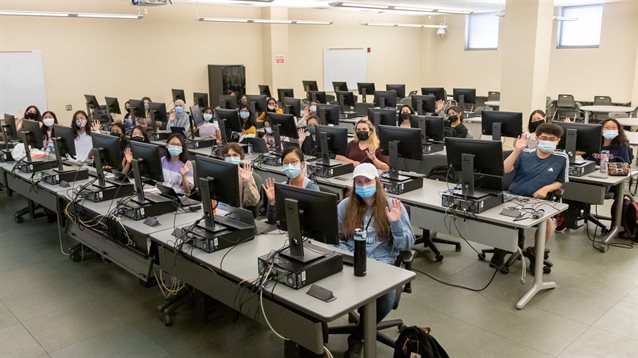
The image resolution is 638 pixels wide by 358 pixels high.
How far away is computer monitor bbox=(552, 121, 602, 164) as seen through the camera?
15.4 feet

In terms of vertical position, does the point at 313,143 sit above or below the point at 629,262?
above

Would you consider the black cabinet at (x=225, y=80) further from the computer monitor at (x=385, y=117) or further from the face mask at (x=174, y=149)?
the face mask at (x=174, y=149)

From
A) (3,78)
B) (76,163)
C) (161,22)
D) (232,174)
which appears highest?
(161,22)

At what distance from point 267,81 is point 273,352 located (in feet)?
32.1

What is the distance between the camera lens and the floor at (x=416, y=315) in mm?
3244

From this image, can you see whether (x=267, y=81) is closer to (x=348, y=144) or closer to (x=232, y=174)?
(x=348, y=144)

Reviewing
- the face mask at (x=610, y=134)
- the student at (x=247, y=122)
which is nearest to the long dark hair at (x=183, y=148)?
the student at (x=247, y=122)

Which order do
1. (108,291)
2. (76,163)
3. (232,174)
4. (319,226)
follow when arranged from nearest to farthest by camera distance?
(319,226)
(232,174)
(108,291)
(76,163)

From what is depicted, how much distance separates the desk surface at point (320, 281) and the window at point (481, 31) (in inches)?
508

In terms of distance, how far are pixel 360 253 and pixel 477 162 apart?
1.57m

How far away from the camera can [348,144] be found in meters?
5.24

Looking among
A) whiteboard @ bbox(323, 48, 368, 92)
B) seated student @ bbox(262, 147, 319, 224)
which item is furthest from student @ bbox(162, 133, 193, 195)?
whiteboard @ bbox(323, 48, 368, 92)

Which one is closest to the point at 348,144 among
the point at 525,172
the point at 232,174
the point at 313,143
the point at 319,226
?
the point at 313,143

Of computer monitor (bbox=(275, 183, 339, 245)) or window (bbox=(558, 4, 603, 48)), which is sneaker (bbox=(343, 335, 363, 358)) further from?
window (bbox=(558, 4, 603, 48))
